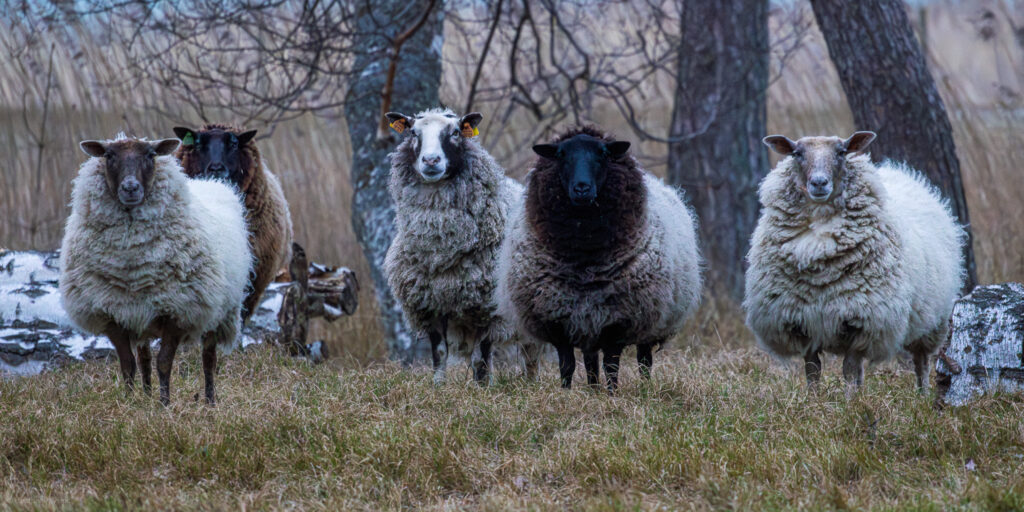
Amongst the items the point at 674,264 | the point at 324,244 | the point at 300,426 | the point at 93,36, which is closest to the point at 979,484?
the point at 674,264

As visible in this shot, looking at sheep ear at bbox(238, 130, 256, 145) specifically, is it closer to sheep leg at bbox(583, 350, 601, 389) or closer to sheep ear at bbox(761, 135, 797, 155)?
sheep leg at bbox(583, 350, 601, 389)

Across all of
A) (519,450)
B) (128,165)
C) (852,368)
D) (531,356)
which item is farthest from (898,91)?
(128,165)

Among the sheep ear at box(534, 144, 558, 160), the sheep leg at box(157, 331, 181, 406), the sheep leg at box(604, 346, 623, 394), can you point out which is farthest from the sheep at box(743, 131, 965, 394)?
the sheep leg at box(157, 331, 181, 406)

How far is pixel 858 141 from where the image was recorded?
581 cm

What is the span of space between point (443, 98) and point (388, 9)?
8.77ft

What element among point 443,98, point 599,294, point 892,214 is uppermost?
point 443,98

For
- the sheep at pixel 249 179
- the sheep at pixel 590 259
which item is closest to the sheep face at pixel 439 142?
the sheep at pixel 590 259

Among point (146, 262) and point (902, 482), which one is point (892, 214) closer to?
point (902, 482)

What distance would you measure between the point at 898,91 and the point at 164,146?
5.74m

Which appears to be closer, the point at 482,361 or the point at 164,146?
the point at 164,146

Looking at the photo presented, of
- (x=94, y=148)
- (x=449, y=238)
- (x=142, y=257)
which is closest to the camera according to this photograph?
(x=142, y=257)

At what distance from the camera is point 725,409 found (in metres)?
4.97

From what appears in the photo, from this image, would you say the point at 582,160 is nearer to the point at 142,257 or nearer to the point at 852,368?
the point at 852,368

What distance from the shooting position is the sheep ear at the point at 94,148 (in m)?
5.48
